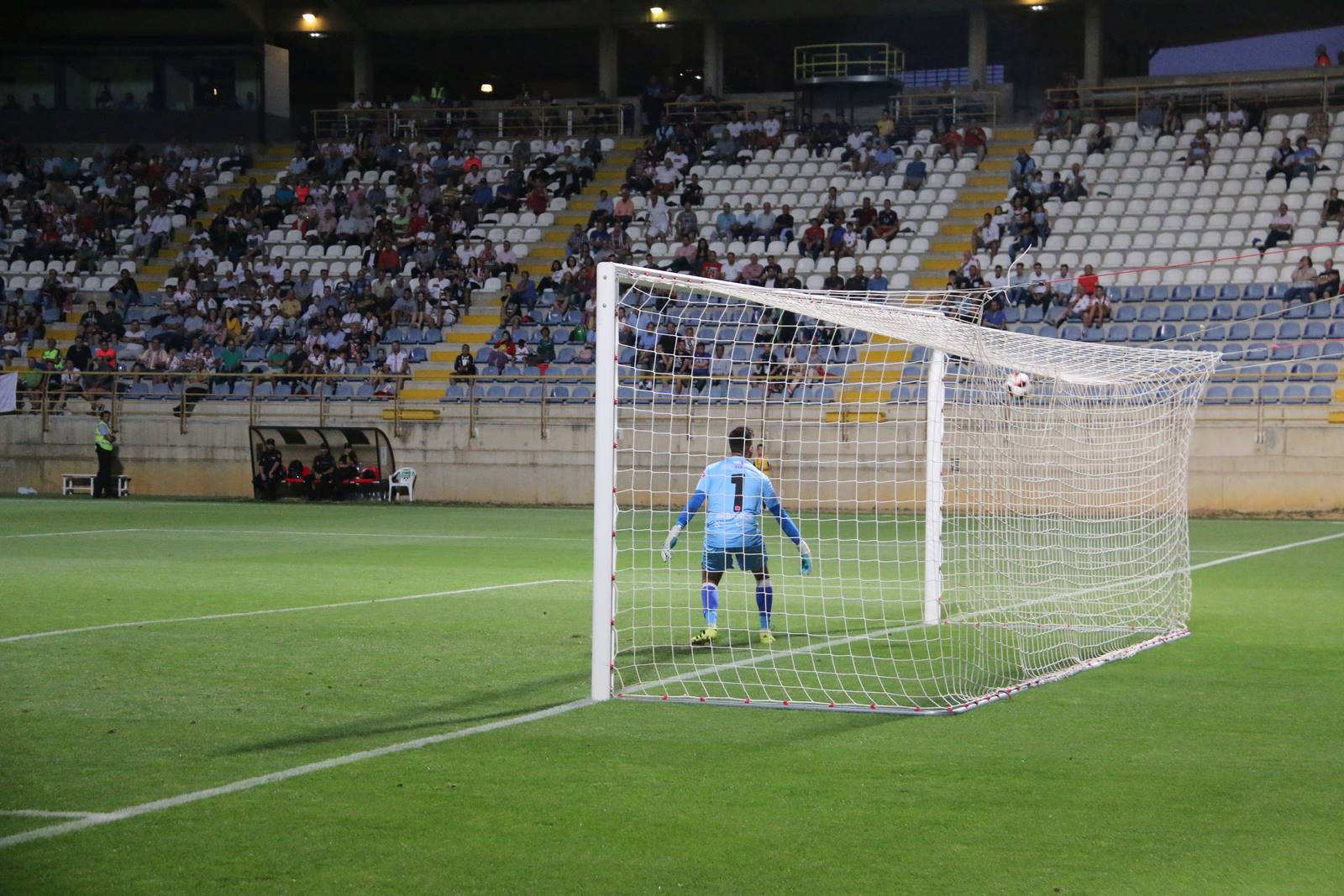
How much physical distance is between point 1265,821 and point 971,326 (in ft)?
13.8

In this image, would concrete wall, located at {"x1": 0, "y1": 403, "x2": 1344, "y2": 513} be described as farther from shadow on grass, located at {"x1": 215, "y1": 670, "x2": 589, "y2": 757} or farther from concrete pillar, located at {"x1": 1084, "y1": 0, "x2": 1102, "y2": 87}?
shadow on grass, located at {"x1": 215, "y1": 670, "x2": 589, "y2": 757}

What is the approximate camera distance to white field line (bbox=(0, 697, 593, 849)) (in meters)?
5.71

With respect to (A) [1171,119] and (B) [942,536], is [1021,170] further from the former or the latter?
(B) [942,536]

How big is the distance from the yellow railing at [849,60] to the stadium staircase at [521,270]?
5142 mm

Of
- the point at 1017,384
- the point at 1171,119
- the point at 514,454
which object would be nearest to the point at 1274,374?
the point at 1171,119

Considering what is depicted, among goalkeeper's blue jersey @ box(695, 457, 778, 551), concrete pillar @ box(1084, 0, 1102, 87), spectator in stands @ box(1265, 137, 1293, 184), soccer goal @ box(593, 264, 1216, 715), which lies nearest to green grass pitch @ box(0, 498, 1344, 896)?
soccer goal @ box(593, 264, 1216, 715)

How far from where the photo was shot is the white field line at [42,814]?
5.93 metres

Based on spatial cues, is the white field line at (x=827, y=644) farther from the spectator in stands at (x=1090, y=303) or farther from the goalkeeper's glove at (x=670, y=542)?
the spectator in stands at (x=1090, y=303)

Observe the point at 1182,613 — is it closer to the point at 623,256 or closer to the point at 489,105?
the point at 623,256

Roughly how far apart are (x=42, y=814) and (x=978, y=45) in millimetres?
36385

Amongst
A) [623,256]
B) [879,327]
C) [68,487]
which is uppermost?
[623,256]

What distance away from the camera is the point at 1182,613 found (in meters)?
12.6

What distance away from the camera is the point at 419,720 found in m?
8.05

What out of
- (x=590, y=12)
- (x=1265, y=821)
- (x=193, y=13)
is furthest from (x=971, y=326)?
(x=193, y=13)
